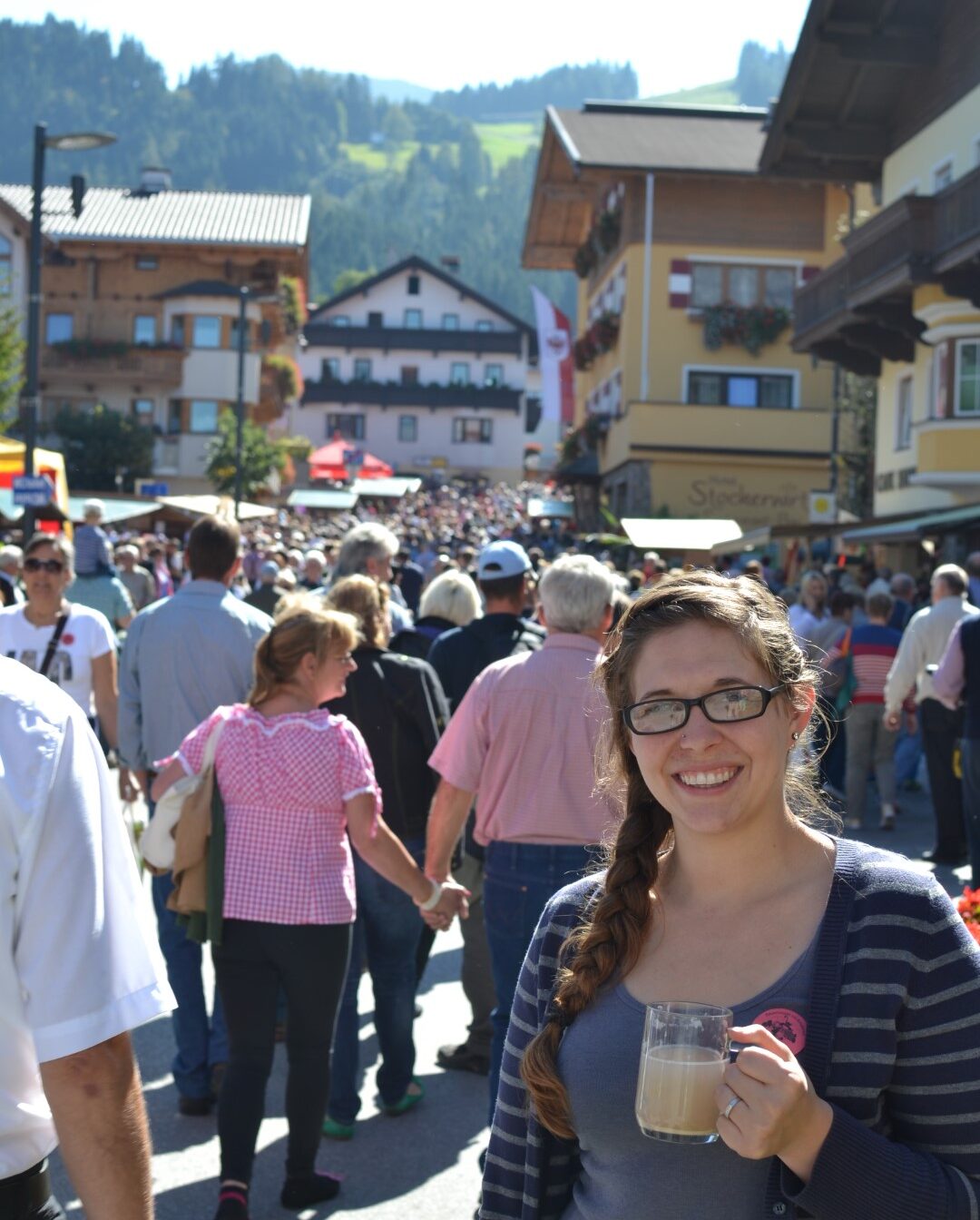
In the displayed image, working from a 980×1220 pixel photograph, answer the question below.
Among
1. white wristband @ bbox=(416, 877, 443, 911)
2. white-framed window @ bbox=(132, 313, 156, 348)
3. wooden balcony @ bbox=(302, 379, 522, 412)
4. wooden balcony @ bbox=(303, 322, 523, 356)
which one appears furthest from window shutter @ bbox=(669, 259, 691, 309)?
wooden balcony @ bbox=(302, 379, 522, 412)

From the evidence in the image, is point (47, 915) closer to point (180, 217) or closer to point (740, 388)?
point (740, 388)

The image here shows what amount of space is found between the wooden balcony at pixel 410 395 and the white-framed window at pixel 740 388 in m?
59.2

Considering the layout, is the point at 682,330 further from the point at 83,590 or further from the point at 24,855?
the point at 24,855

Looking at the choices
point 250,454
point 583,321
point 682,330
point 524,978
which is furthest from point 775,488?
point 524,978

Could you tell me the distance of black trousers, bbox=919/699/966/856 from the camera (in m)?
12.0

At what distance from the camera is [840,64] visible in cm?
2625

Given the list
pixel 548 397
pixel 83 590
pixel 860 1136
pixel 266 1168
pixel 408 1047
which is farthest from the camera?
pixel 548 397

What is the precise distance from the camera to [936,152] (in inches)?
1001

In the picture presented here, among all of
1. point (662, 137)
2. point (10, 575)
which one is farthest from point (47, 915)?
point (662, 137)

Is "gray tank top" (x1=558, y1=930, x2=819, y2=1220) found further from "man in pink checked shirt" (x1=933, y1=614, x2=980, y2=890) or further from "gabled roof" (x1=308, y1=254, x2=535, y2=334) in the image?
"gabled roof" (x1=308, y1=254, x2=535, y2=334)

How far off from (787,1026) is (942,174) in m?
24.9

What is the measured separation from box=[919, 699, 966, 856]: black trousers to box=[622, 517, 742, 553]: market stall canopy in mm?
2113

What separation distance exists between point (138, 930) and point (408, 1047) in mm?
4119

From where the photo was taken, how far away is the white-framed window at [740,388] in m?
42.4
